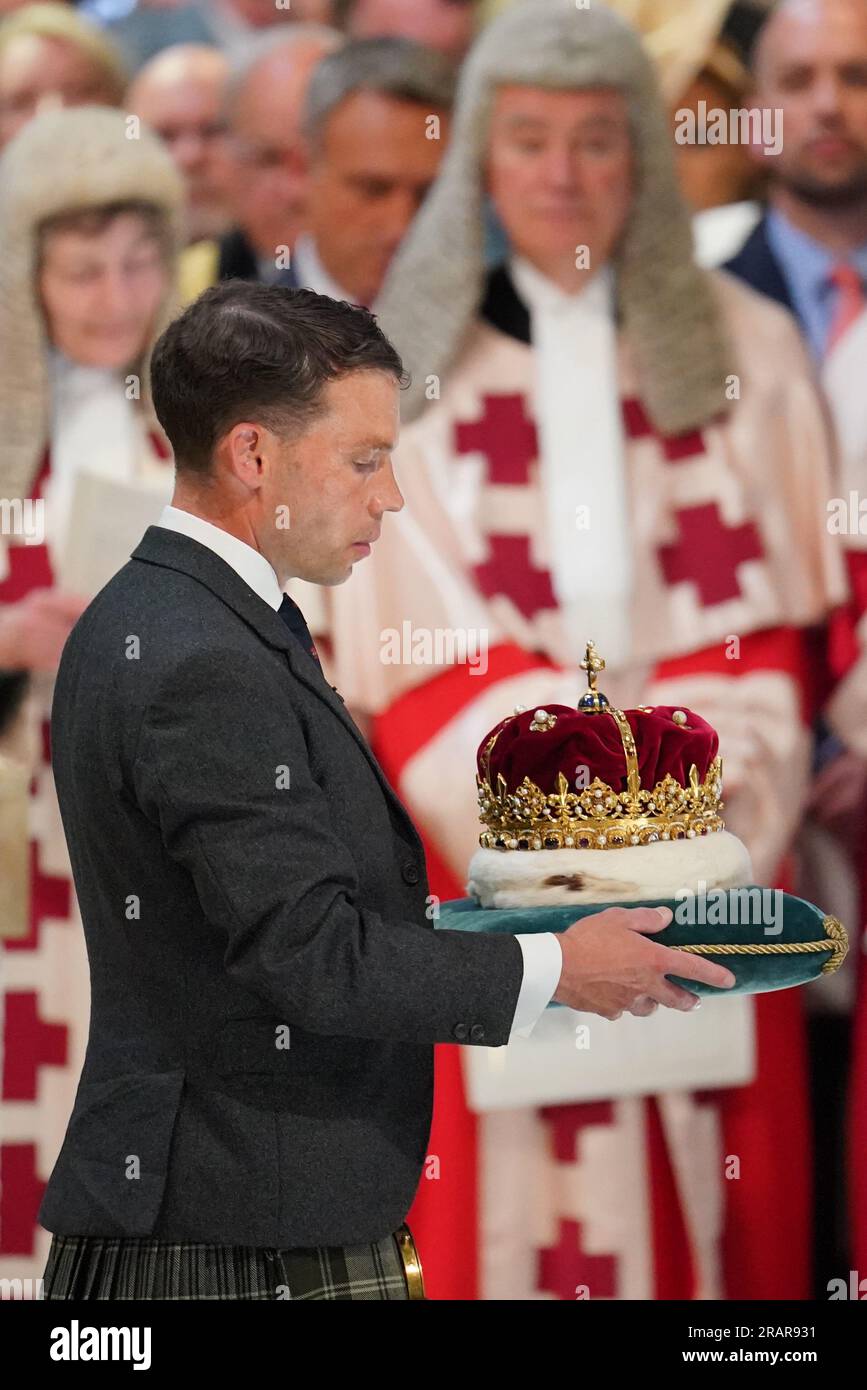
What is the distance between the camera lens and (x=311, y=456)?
5.03ft

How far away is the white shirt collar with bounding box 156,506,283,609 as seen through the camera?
1532 millimetres

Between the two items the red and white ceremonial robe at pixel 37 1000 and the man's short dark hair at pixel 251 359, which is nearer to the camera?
the man's short dark hair at pixel 251 359

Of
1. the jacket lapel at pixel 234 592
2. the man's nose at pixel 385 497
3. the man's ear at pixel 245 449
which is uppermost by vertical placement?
the man's ear at pixel 245 449

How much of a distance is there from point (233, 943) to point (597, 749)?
65cm

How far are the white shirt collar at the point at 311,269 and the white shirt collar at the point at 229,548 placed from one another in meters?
1.87

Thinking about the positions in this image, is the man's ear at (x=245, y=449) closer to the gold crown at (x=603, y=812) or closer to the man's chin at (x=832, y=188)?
the gold crown at (x=603, y=812)

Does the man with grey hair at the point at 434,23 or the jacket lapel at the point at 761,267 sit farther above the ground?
the man with grey hair at the point at 434,23

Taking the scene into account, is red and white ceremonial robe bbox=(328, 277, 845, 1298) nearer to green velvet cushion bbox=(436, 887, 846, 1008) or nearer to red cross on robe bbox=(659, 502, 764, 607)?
red cross on robe bbox=(659, 502, 764, 607)

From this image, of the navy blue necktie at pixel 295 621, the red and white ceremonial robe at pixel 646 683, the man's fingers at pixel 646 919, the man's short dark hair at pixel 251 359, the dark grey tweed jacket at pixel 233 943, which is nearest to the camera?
the dark grey tweed jacket at pixel 233 943

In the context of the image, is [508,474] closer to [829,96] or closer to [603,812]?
[829,96]

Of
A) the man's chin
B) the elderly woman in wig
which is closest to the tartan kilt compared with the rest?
the elderly woman in wig

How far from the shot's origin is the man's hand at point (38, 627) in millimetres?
3221

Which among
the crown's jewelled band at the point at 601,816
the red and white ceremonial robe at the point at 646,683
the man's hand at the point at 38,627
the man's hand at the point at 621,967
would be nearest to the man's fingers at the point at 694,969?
the man's hand at the point at 621,967
